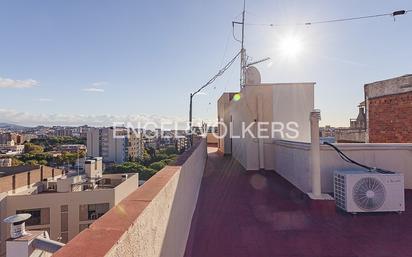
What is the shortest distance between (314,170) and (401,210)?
3.87ft

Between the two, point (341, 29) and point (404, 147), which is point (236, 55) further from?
point (404, 147)

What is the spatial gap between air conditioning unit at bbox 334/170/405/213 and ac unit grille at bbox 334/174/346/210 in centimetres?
3

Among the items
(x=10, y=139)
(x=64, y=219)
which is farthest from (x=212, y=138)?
(x=10, y=139)

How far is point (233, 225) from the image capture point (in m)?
3.44

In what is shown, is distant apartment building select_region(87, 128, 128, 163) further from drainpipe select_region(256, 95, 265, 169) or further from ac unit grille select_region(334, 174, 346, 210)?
ac unit grille select_region(334, 174, 346, 210)

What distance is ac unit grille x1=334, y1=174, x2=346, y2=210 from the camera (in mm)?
3766

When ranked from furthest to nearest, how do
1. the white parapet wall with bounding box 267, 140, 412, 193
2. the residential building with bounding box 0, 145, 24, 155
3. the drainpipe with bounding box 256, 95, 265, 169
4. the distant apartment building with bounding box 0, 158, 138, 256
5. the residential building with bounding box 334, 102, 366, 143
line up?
Result: the residential building with bounding box 0, 145, 24, 155
the distant apartment building with bounding box 0, 158, 138, 256
the residential building with bounding box 334, 102, 366, 143
the drainpipe with bounding box 256, 95, 265, 169
the white parapet wall with bounding box 267, 140, 412, 193

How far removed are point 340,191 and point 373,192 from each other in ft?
1.29

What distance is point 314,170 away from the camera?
429cm

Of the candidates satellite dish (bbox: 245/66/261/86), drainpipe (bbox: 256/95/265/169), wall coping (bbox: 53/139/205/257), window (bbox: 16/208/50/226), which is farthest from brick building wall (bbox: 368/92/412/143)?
window (bbox: 16/208/50/226)

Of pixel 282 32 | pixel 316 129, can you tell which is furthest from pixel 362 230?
pixel 282 32

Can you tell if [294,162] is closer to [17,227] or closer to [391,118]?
[391,118]

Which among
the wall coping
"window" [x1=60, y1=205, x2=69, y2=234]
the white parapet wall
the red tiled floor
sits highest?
the wall coping

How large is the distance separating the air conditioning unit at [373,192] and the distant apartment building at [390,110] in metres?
3.90
